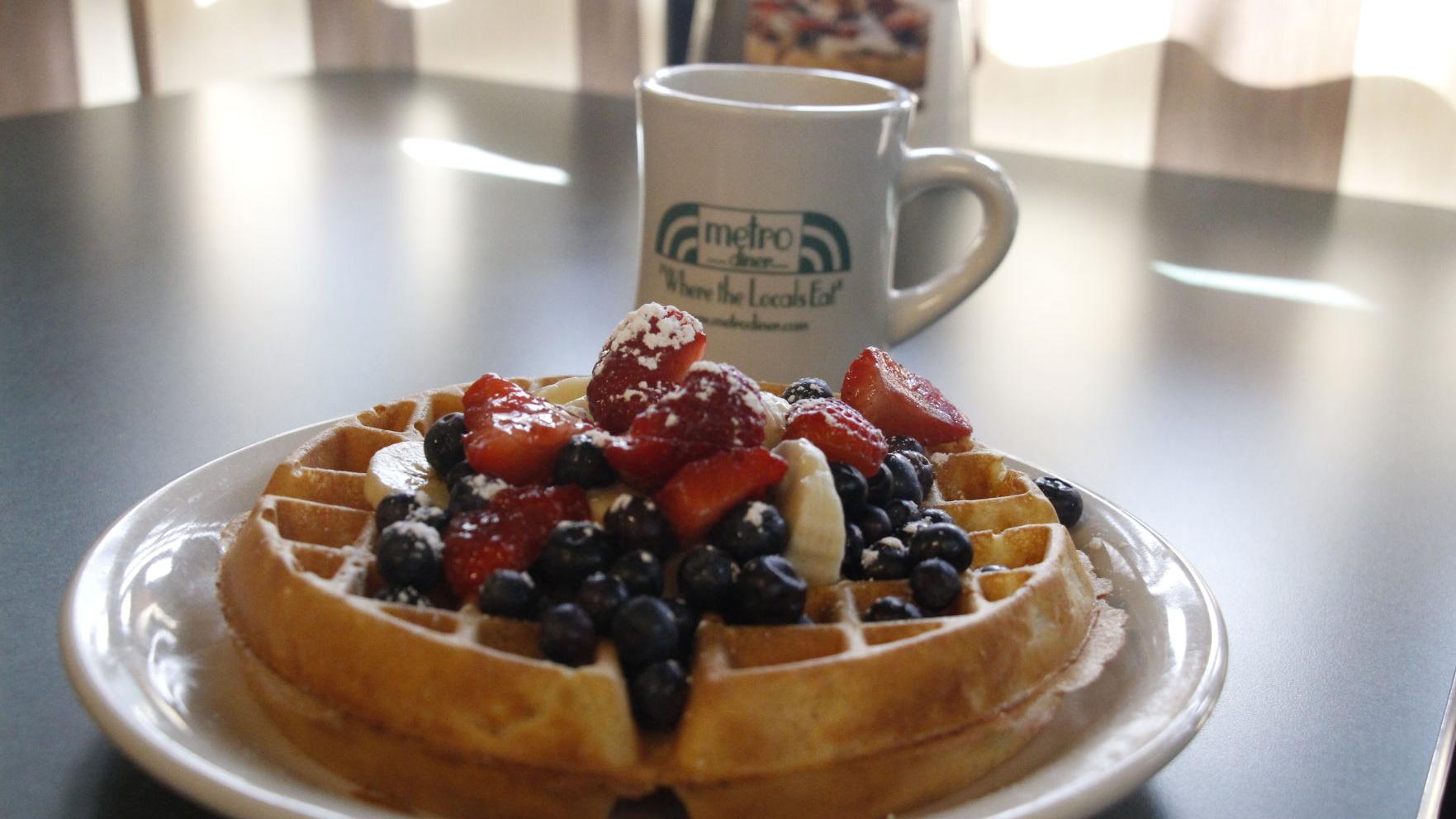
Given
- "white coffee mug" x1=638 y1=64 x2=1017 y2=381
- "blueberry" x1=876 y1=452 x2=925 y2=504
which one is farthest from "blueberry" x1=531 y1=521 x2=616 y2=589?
"white coffee mug" x1=638 y1=64 x2=1017 y2=381

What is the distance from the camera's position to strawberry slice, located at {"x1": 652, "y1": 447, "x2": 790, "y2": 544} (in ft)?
3.63

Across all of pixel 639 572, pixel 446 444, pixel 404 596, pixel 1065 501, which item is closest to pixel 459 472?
pixel 446 444

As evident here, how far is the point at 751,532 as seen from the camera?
108 cm

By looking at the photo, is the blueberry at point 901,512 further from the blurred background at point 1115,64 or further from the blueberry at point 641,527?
the blurred background at point 1115,64

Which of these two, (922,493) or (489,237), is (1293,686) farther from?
(489,237)

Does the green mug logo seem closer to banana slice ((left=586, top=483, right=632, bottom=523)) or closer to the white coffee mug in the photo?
the white coffee mug

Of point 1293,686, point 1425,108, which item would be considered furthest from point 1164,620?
point 1425,108

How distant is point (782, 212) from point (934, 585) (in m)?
0.72

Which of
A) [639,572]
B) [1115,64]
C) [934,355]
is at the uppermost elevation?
[1115,64]

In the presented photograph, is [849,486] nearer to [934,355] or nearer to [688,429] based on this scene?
[688,429]

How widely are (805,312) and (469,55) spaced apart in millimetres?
3137

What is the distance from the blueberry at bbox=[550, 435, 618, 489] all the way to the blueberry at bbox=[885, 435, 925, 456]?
0.33 meters

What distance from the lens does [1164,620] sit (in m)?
1.17

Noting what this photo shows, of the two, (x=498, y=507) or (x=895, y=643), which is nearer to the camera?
(x=895, y=643)
